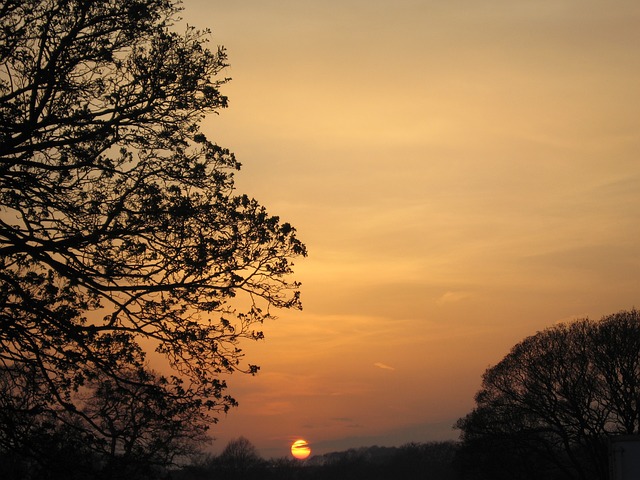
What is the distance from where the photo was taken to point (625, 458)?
18.8 m

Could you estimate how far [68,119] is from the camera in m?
13.4

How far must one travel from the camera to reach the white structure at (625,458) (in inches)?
734

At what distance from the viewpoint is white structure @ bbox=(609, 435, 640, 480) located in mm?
18641

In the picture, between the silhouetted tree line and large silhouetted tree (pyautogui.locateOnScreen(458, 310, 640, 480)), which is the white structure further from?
the silhouetted tree line

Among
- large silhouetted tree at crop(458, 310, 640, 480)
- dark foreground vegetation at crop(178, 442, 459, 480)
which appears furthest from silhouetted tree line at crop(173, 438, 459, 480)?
large silhouetted tree at crop(458, 310, 640, 480)

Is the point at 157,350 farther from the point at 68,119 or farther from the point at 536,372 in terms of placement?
the point at 536,372

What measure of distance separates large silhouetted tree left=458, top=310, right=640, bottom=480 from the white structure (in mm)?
34883

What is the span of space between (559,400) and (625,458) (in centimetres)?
3848

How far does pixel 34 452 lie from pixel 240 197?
5438 mm

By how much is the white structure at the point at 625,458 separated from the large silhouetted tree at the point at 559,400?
1373 inches

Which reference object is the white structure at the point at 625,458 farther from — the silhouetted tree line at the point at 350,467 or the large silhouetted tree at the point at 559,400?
the silhouetted tree line at the point at 350,467

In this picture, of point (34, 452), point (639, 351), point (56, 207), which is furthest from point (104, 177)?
point (639, 351)

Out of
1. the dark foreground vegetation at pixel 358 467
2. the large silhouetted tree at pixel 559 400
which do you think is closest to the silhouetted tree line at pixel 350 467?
the dark foreground vegetation at pixel 358 467

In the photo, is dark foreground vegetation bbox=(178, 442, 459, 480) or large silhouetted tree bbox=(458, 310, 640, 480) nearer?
large silhouetted tree bbox=(458, 310, 640, 480)
